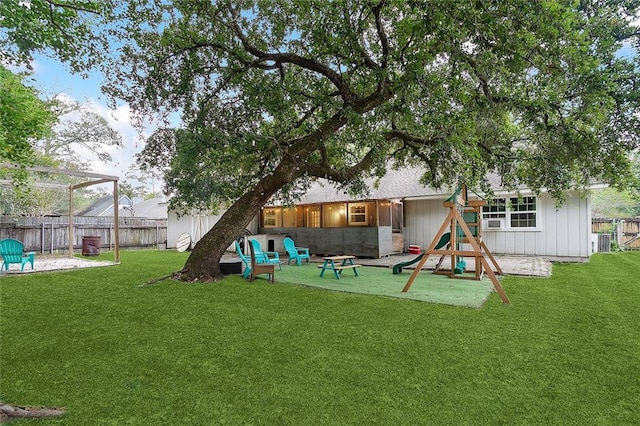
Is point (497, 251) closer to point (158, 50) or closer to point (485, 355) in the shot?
point (485, 355)

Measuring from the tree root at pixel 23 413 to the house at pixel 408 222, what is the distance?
8.02m

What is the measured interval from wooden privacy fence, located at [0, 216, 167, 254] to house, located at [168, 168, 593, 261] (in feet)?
24.9

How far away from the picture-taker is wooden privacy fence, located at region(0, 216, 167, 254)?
1311 centimetres

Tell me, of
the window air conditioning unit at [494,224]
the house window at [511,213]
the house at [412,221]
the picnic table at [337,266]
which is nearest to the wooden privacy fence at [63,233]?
the house at [412,221]

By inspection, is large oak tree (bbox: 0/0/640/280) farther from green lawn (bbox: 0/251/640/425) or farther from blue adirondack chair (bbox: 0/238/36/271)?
blue adirondack chair (bbox: 0/238/36/271)

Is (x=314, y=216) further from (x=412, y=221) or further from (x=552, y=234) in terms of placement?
(x=552, y=234)

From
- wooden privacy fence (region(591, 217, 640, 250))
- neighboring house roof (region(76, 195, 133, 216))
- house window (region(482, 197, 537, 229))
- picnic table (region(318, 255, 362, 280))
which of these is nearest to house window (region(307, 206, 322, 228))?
picnic table (region(318, 255, 362, 280))

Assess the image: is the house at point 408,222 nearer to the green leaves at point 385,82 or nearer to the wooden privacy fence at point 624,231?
the green leaves at point 385,82

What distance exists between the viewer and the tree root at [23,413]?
2152mm

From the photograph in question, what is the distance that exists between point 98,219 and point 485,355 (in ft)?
74.6

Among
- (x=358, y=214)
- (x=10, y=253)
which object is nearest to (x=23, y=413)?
(x=10, y=253)

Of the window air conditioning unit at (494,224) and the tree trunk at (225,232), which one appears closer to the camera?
the tree trunk at (225,232)

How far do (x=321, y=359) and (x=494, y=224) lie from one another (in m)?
10.4

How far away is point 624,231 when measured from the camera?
16.0 metres
